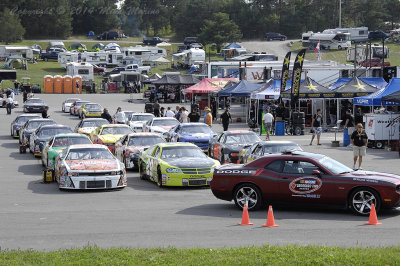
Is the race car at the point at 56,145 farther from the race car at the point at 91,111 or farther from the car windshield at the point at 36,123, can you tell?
the race car at the point at 91,111

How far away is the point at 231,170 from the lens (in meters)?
15.0

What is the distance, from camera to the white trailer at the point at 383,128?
2964 centimetres

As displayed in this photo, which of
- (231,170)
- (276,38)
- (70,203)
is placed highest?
(276,38)

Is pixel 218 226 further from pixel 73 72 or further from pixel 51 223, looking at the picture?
pixel 73 72

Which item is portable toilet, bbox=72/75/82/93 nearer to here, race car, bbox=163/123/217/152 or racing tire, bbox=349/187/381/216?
race car, bbox=163/123/217/152

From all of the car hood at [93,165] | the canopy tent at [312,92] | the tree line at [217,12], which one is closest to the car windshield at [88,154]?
the car hood at [93,165]

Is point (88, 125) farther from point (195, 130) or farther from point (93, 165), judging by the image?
point (93, 165)

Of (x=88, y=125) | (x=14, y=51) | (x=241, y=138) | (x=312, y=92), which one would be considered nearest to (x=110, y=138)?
(x=88, y=125)

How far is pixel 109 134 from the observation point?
26953mm

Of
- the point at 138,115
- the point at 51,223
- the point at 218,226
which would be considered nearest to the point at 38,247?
the point at 51,223

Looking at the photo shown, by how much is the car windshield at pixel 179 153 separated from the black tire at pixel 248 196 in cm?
505

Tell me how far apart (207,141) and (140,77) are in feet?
166

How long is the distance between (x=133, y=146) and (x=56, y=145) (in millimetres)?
2678

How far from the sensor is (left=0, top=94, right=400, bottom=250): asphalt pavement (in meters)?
11.4
